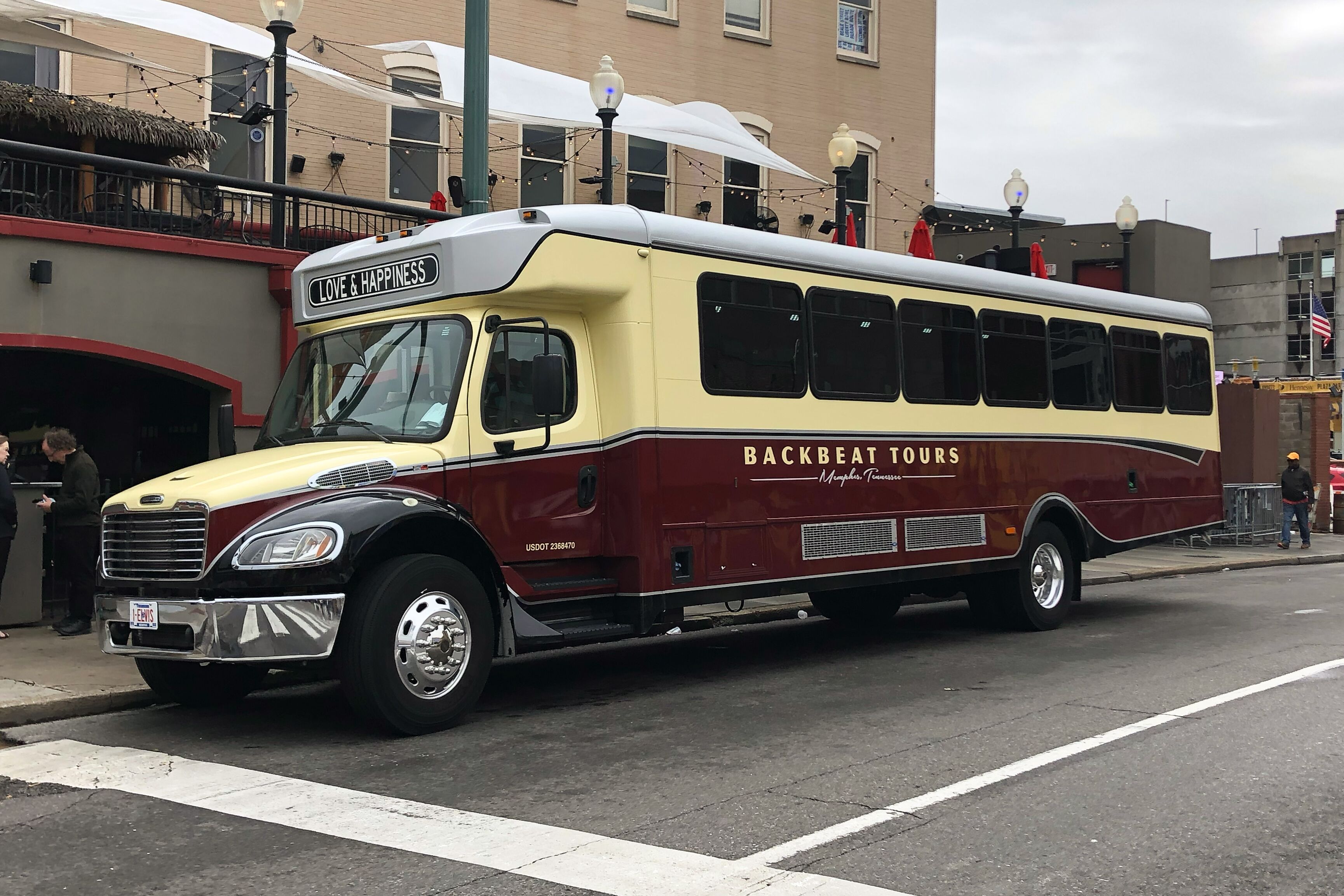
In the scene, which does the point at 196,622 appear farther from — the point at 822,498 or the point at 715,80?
the point at 715,80

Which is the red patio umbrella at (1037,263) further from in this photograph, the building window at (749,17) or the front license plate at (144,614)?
the front license plate at (144,614)

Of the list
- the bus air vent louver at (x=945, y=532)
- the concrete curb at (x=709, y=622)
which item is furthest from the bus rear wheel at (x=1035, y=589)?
the concrete curb at (x=709, y=622)

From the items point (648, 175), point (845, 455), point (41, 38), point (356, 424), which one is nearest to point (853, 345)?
point (845, 455)

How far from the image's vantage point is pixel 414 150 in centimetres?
2069

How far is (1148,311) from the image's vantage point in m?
14.4

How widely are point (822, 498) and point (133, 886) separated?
6.33 meters

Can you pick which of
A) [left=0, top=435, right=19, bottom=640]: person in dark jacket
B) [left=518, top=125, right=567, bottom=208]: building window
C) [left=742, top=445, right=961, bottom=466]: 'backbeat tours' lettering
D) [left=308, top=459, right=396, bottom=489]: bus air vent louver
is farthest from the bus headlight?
[left=518, top=125, right=567, bottom=208]: building window

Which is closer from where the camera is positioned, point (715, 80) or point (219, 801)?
point (219, 801)

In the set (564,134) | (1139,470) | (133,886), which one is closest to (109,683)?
(133,886)

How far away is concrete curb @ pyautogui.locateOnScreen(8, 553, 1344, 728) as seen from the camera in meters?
8.50

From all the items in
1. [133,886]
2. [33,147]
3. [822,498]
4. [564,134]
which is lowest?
[133,886]

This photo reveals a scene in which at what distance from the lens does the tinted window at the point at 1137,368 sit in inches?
547

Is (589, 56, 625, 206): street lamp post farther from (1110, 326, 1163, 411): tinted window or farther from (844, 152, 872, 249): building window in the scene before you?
(844, 152, 872, 249): building window

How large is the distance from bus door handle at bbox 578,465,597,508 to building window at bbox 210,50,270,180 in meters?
11.1
